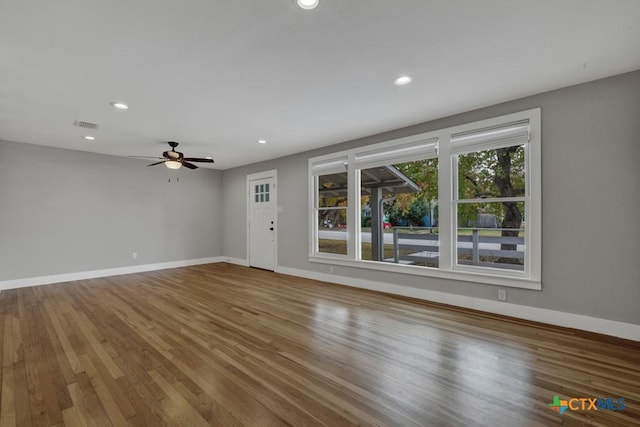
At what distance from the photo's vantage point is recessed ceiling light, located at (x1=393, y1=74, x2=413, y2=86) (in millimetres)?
2785

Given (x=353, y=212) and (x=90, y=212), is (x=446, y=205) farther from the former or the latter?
(x=90, y=212)

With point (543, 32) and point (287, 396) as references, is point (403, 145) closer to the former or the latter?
point (543, 32)

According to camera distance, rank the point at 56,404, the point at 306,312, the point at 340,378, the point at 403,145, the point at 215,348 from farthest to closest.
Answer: the point at 403,145 < the point at 306,312 < the point at 215,348 < the point at 340,378 < the point at 56,404

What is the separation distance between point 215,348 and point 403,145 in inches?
144

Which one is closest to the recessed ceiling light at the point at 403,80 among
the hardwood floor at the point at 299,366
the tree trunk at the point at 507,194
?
the tree trunk at the point at 507,194

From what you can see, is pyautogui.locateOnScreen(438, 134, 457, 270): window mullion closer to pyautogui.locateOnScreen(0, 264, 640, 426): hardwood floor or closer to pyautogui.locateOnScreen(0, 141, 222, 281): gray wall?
pyautogui.locateOnScreen(0, 264, 640, 426): hardwood floor

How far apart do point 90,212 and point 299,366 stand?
231 inches

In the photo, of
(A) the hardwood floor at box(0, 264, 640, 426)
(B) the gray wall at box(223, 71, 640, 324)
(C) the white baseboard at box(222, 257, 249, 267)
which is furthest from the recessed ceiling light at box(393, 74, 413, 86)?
(C) the white baseboard at box(222, 257, 249, 267)

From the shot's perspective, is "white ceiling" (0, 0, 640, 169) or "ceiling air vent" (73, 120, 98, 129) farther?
"ceiling air vent" (73, 120, 98, 129)

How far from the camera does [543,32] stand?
6.94 ft

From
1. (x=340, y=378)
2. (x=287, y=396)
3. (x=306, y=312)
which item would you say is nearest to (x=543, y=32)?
(x=340, y=378)

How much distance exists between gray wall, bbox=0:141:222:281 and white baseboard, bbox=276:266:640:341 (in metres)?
4.79

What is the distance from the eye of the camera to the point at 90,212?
576cm

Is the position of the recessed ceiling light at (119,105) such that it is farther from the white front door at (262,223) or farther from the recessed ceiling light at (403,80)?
the white front door at (262,223)
